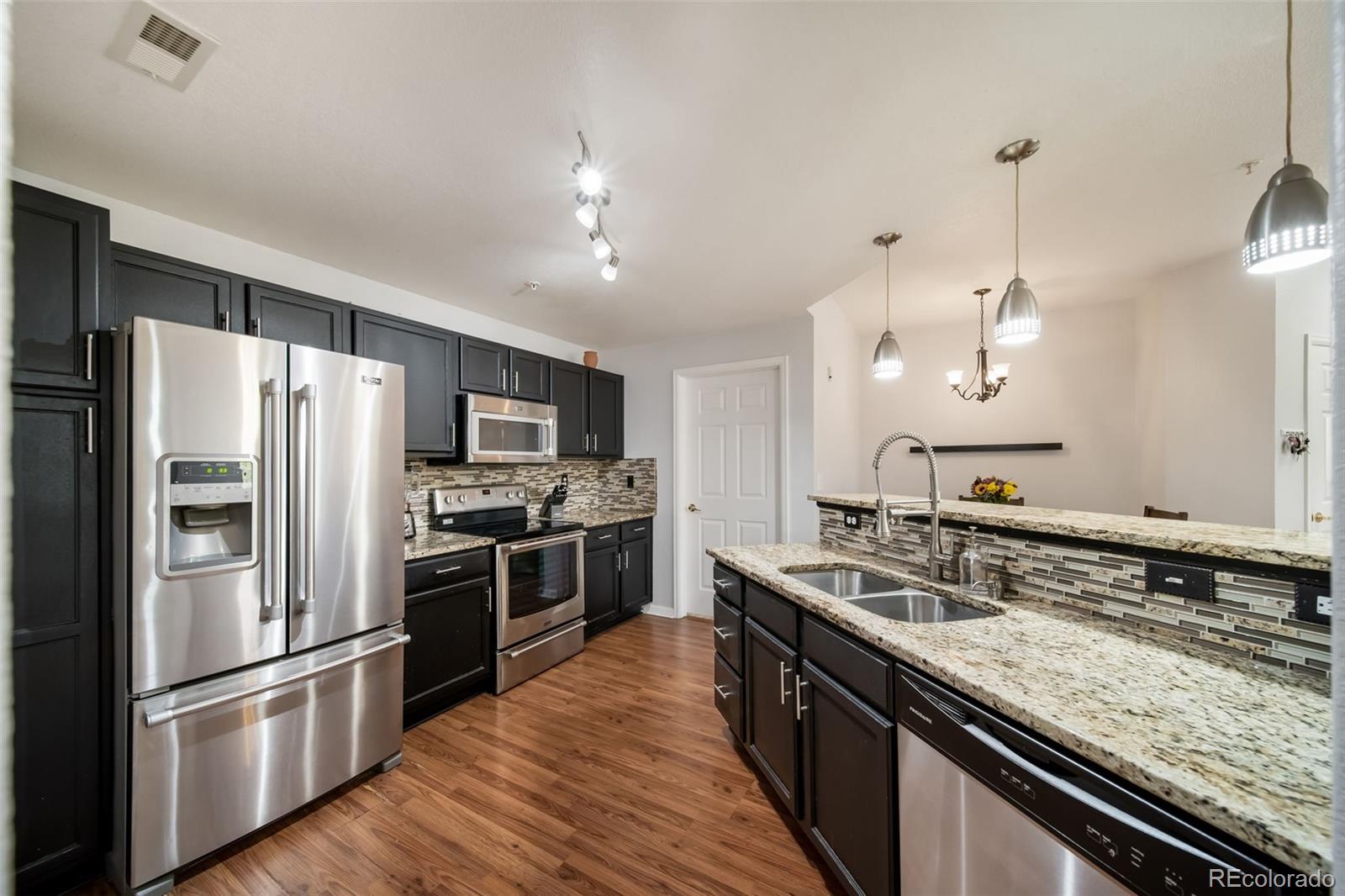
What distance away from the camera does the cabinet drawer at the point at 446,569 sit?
2.31 meters

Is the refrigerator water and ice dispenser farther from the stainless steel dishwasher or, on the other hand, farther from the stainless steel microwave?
the stainless steel dishwasher

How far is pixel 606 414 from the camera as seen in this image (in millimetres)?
4258

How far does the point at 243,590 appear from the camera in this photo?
5.40 feet

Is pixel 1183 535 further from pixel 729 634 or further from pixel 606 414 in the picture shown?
pixel 606 414

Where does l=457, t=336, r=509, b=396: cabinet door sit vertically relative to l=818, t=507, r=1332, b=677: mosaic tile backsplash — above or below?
above

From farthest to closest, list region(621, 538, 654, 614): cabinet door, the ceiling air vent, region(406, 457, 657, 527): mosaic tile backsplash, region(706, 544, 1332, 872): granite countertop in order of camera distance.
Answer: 1. region(621, 538, 654, 614): cabinet door
2. region(406, 457, 657, 527): mosaic tile backsplash
3. the ceiling air vent
4. region(706, 544, 1332, 872): granite countertop

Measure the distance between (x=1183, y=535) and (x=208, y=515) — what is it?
3.00 meters

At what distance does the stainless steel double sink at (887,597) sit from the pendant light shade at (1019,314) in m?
1.06

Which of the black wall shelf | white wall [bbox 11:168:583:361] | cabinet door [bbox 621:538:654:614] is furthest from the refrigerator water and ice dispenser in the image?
the black wall shelf

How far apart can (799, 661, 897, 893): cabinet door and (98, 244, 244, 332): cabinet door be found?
2.63 metres

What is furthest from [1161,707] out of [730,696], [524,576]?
[524,576]

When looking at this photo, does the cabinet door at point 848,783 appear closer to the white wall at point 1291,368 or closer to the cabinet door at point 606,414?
the cabinet door at point 606,414

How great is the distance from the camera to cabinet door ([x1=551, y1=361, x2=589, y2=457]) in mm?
3705

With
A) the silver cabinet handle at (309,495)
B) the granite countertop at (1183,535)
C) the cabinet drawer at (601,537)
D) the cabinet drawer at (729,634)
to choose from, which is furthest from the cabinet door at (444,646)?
the granite countertop at (1183,535)
